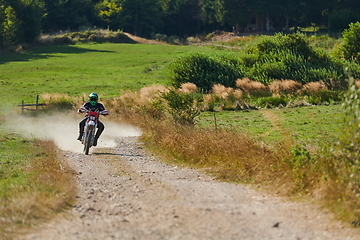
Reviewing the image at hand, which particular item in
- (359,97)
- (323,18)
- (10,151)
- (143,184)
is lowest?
(10,151)

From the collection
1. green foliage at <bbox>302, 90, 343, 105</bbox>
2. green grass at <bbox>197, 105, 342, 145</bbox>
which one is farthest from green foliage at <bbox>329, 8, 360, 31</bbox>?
green grass at <bbox>197, 105, 342, 145</bbox>

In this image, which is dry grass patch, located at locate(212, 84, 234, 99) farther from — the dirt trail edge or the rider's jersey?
the dirt trail edge

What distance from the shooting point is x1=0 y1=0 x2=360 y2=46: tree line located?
88062 millimetres

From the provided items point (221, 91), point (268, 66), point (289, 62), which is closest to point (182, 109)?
point (221, 91)

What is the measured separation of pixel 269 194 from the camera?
9.54 metres

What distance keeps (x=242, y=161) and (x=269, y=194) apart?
248 centimetres

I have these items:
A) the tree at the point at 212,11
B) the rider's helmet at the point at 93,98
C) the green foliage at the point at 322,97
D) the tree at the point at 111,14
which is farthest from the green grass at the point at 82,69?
the tree at the point at 212,11

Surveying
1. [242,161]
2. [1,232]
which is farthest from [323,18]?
[1,232]

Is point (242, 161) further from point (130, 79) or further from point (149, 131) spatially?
point (130, 79)

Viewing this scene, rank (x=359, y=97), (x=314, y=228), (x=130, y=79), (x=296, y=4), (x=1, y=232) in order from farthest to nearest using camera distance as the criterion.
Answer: (x=296, y=4), (x=130, y=79), (x=359, y=97), (x=314, y=228), (x=1, y=232)

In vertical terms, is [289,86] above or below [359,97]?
below

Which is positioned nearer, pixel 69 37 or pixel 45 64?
pixel 45 64

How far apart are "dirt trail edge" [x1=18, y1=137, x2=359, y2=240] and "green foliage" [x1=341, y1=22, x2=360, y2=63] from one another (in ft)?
138

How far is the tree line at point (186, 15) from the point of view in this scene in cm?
8806
